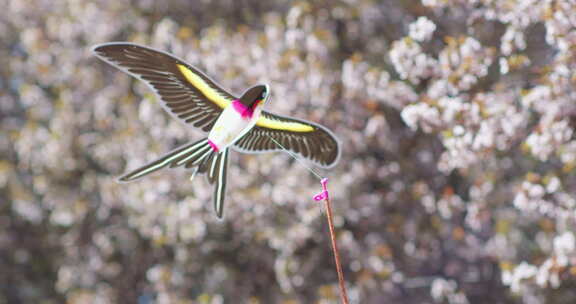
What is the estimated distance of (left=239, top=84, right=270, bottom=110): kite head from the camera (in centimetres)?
187

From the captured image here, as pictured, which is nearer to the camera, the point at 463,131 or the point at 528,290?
the point at 463,131

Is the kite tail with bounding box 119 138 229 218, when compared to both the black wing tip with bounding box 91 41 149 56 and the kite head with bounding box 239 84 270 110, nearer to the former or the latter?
the kite head with bounding box 239 84 270 110

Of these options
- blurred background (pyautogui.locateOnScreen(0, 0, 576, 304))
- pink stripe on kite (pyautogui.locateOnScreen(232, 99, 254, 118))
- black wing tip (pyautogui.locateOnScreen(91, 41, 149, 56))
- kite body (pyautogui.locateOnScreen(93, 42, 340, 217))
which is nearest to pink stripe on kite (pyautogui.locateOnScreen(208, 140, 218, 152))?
kite body (pyautogui.locateOnScreen(93, 42, 340, 217))

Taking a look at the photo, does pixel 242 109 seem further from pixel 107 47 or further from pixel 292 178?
pixel 292 178

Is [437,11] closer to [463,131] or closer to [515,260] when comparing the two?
[463,131]

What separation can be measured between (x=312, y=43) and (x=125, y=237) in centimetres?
256

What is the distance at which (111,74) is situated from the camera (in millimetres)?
6684

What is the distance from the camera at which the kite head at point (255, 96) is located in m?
1.87

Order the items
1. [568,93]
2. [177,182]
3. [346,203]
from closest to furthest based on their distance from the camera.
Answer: [568,93] → [346,203] → [177,182]

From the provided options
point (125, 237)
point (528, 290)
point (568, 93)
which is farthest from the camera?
point (125, 237)

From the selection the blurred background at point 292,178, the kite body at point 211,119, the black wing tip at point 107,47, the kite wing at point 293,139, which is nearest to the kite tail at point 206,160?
the kite body at point 211,119

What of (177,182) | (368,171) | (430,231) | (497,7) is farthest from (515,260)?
(177,182)

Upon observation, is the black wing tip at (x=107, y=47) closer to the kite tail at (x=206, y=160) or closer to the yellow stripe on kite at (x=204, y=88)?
the yellow stripe on kite at (x=204, y=88)

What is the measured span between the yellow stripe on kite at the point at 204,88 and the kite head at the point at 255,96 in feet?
0.46
